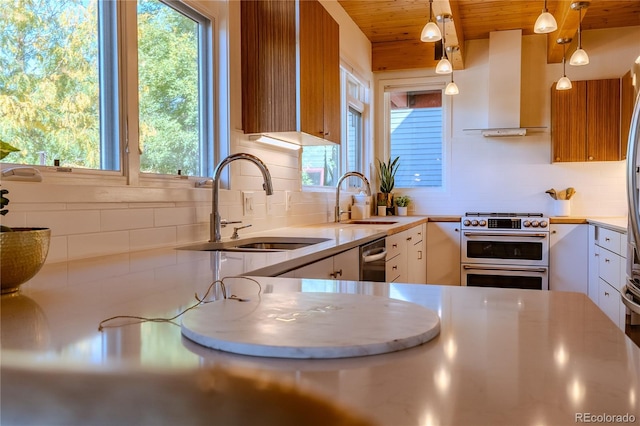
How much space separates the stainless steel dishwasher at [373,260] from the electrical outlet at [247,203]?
63 cm

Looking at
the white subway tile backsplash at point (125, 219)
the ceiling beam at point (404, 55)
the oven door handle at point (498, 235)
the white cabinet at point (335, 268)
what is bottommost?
the oven door handle at point (498, 235)

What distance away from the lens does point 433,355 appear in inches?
23.8

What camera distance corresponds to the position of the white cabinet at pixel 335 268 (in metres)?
1.62

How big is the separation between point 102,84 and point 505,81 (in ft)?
12.8

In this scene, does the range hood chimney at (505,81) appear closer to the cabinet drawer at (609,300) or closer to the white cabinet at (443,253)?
the white cabinet at (443,253)

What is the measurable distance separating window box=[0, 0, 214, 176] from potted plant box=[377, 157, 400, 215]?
114 inches

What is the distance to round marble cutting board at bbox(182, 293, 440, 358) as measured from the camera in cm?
60

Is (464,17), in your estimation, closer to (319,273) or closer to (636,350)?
(319,273)

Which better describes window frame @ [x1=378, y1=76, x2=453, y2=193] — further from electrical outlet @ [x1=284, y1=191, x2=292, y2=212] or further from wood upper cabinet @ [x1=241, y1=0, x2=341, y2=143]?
wood upper cabinet @ [x1=241, y1=0, x2=341, y2=143]

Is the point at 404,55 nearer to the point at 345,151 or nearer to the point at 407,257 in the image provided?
A: the point at 345,151

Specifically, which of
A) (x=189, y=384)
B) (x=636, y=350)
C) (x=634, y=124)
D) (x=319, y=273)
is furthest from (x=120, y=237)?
(x=634, y=124)

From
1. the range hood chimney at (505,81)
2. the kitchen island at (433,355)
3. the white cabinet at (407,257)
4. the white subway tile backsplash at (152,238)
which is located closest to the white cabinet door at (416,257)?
Result: the white cabinet at (407,257)

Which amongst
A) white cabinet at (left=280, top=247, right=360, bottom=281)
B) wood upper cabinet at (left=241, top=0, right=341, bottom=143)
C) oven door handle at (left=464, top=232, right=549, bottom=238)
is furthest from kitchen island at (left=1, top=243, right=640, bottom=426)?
oven door handle at (left=464, top=232, right=549, bottom=238)

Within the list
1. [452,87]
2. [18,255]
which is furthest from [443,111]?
[18,255]
